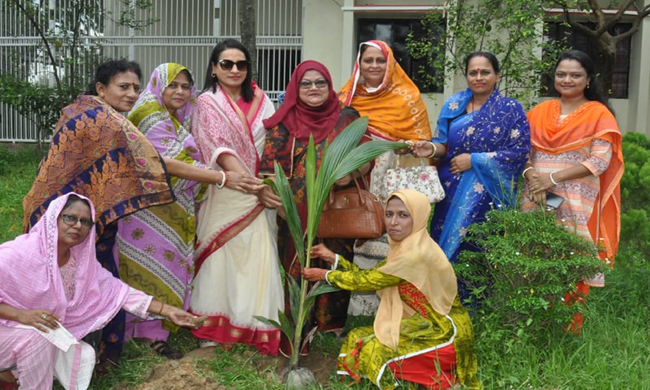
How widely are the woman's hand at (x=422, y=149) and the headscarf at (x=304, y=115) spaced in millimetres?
524

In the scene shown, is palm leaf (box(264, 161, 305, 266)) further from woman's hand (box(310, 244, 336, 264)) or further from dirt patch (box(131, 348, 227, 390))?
dirt patch (box(131, 348, 227, 390))

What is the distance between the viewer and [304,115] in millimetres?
3539

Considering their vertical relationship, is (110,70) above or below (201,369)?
above

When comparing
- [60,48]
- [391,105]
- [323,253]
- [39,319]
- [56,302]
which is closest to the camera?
[39,319]

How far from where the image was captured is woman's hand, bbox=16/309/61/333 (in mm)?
2891

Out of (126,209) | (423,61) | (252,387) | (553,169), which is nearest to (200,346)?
(252,387)

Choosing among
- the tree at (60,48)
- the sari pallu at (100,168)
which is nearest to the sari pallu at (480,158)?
the sari pallu at (100,168)

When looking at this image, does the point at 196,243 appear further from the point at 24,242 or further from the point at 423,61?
the point at 423,61

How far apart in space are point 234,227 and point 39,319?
3.91 ft

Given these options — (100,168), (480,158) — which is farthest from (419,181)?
(100,168)

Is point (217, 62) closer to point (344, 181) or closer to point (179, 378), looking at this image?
point (344, 181)

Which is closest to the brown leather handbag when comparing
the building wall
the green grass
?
the green grass

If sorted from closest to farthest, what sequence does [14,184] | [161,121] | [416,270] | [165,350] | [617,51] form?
1. [416,270]
2. [161,121]
3. [165,350]
4. [14,184]
5. [617,51]

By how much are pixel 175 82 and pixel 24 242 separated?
1.23 m
